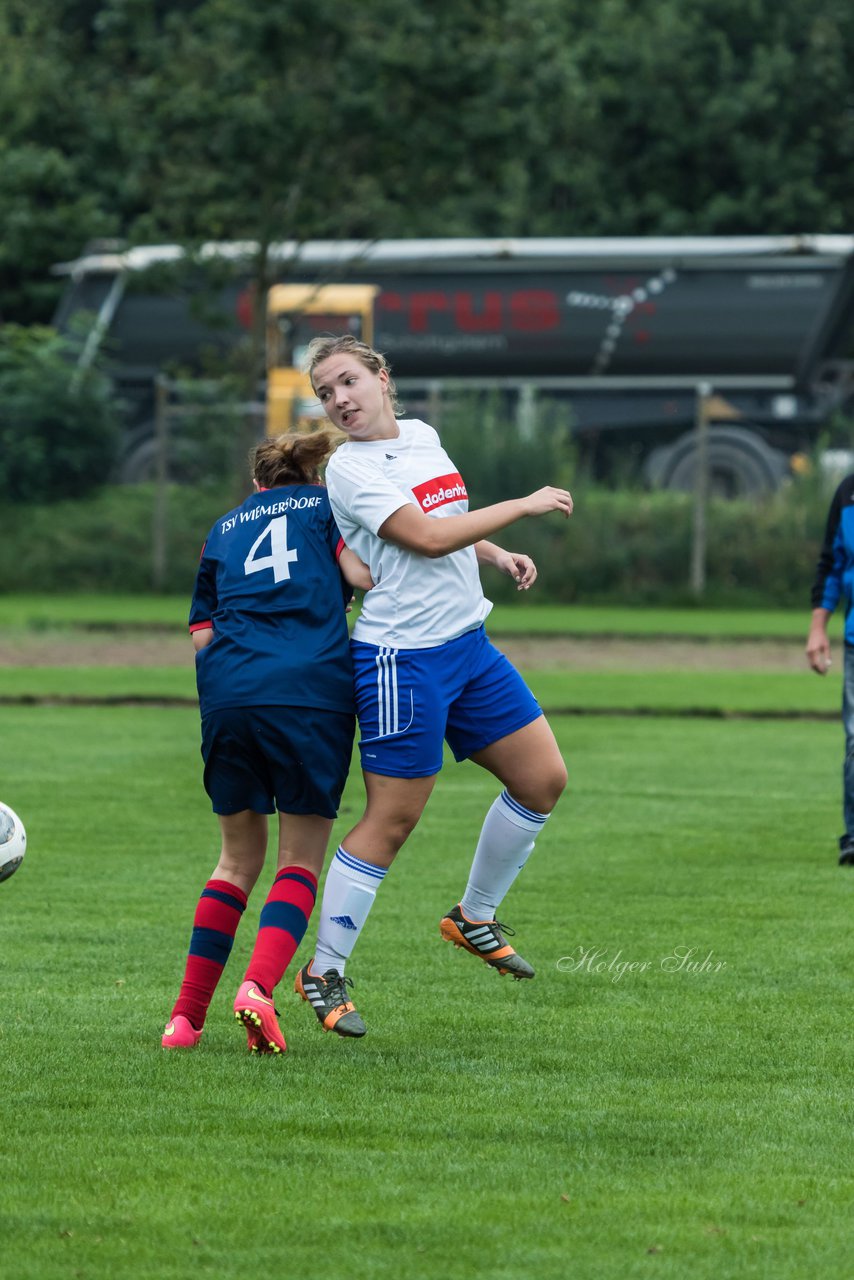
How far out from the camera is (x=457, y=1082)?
5.01 meters

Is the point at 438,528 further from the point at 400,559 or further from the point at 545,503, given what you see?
the point at 545,503

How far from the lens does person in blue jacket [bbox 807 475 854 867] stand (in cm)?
871

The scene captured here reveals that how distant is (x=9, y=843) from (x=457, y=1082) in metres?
1.29

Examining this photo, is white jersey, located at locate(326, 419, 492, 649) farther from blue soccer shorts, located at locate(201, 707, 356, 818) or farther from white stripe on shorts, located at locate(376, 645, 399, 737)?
blue soccer shorts, located at locate(201, 707, 356, 818)

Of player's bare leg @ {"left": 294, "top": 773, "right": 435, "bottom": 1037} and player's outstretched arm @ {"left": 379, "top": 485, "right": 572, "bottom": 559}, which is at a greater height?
player's outstretched arm @ {"left": 379, "top": 485, "right": 572, "bottom": 559}

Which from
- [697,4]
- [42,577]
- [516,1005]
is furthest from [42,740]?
[697,4]

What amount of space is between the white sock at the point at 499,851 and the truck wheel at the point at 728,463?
22.3 metres

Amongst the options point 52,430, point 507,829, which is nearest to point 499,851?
point 507,829

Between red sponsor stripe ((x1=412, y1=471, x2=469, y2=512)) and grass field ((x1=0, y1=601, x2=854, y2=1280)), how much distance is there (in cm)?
142

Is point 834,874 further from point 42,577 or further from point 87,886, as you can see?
point 42,577

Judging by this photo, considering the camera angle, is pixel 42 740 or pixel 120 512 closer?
pixel 42 740

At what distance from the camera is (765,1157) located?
437 centimetres

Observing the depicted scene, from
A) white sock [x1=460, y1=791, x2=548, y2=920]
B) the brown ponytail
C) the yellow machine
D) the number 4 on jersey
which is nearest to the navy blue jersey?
the number 4 on jersey

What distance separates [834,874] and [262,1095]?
4.04 meters
